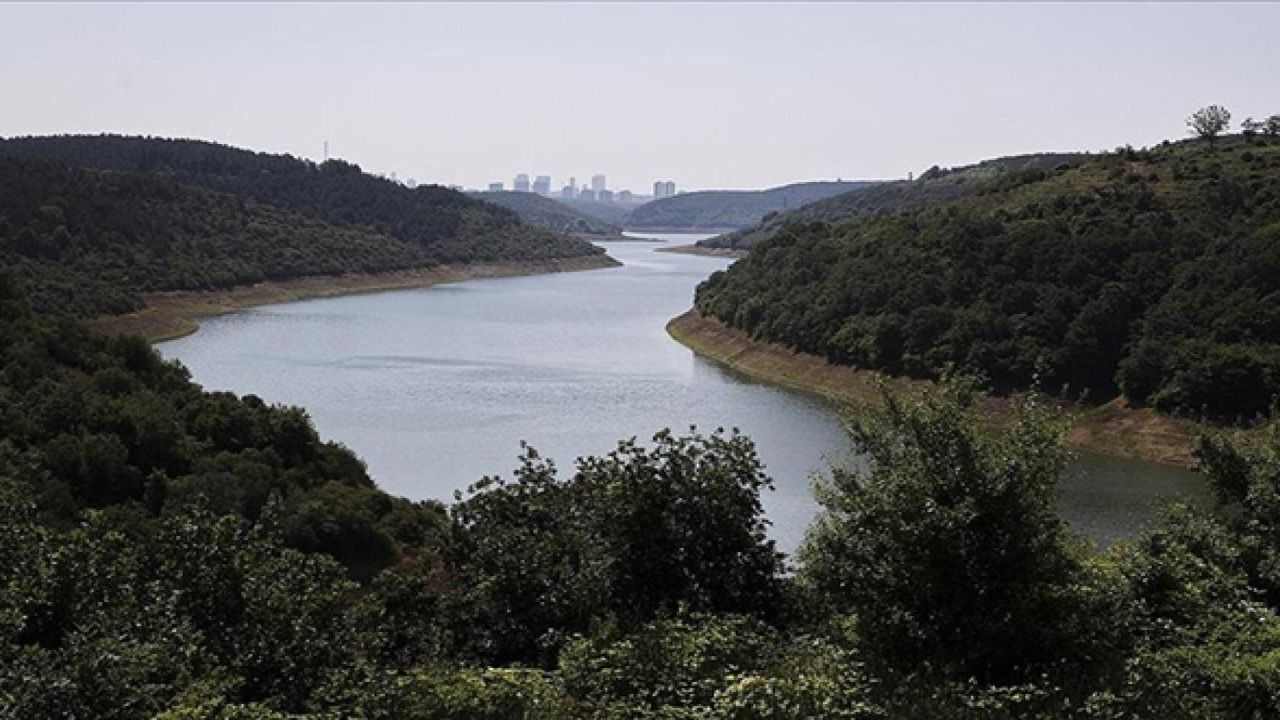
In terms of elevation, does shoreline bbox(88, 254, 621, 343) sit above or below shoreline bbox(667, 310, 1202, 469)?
above

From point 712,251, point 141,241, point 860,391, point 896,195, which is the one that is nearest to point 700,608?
point 860,391

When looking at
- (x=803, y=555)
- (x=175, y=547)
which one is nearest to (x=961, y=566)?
(x=803, y=555)

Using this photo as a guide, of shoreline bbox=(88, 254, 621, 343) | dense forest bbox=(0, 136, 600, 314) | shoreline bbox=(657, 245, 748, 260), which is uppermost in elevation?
dense forest bbox=(0, 136, 600, 314)

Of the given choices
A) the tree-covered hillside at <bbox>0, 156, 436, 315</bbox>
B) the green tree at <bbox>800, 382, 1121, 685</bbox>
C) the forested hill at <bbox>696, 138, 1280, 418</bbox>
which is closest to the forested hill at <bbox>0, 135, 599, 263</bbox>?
the tree-covered hillside at <bbox>0, 156, 436, 315</bbox>

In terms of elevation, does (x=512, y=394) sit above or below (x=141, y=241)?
below

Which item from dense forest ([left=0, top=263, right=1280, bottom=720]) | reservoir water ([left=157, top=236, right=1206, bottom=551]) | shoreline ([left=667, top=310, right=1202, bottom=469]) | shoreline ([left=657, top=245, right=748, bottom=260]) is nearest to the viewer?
dense forest ([left=0, top=263, right=1280, bottom=720])

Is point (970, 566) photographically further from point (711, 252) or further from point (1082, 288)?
point (711, 252)

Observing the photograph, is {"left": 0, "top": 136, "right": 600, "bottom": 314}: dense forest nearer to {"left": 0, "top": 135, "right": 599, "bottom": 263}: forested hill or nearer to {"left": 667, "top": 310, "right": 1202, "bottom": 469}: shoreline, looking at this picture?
{"left": 0, "top": 135, "right": 599, "bottom": 263}: forested hill
